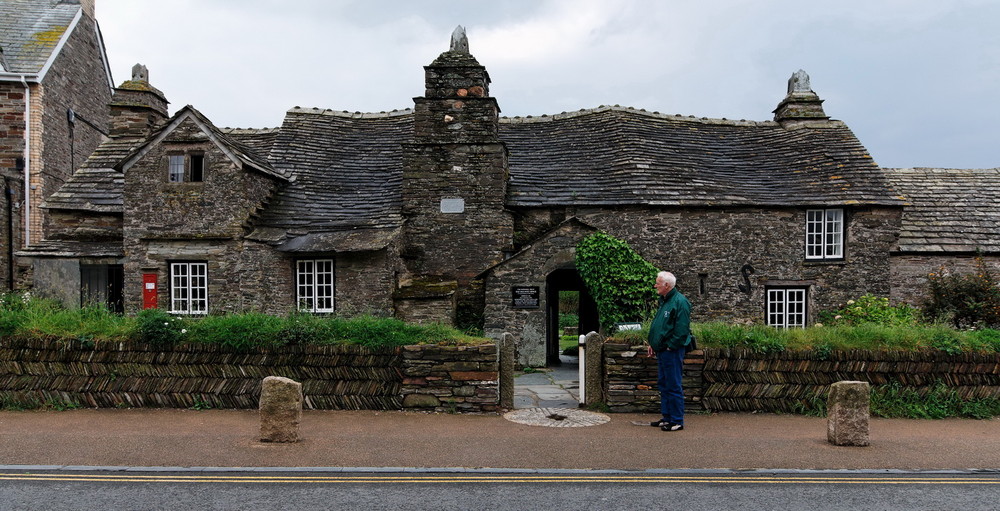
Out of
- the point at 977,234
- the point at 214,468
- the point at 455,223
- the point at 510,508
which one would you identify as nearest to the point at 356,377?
the point at 214,468

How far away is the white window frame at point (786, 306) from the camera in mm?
17438

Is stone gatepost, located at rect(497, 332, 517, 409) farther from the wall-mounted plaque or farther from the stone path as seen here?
the wall-mounted plaque

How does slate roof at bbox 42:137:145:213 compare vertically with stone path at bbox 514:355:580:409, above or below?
above

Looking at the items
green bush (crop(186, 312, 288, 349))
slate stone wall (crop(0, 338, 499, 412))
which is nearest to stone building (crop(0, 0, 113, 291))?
slate stone wall (crop(0, 338, 499, 412))

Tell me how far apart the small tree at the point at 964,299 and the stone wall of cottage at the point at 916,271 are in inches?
6.9

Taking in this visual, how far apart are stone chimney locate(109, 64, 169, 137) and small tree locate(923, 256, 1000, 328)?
2387 centimetres

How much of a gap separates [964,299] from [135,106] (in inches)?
998

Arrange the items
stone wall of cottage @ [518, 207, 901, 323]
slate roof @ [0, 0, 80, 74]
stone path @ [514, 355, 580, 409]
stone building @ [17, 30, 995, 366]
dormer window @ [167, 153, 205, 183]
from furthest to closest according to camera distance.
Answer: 1. slate roof @ [0, 0, 80, 74]
2. stone wall of cottage @ [518, 207, 901, 323]
3. dormer window @ [167, 153, 205, 183]
4. stone building @ [17, 30, 995, 366]
5. stone path @ [514, 355, 580, 409]

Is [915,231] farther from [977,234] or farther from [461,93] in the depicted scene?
[461,93]

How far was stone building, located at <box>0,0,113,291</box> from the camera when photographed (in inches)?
808

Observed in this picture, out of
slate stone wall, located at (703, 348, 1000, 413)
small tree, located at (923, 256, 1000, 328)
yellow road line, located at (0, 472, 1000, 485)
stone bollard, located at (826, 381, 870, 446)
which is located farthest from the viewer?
small tree, located at (923, 256, 1000, 328)

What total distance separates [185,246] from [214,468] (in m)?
10.9

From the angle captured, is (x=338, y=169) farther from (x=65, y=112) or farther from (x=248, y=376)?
(x=65, y=112)

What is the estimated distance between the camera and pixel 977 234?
754 inches
